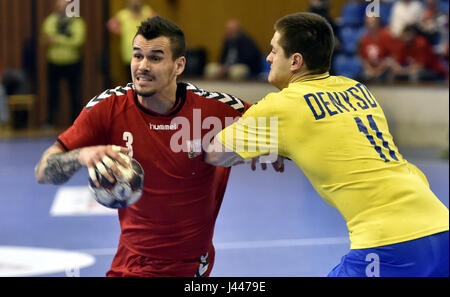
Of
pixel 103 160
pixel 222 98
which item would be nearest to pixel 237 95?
pixel 222 98

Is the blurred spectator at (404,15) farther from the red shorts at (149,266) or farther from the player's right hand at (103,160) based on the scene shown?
the player's right hand at (103,160)

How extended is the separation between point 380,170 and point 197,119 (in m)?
1.23

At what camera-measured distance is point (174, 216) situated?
4.41m

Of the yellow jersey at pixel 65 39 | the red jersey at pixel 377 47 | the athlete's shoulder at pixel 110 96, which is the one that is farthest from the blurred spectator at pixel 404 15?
the athlete's shoulder at pixel 110 96

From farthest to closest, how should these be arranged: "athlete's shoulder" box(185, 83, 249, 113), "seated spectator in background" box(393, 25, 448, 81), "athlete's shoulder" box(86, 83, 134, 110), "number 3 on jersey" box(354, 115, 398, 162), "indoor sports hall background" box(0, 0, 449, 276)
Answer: "seated spectator in background" box(393, 25, 448, 81)
"indoor sports hall background" box(0, 0, 449, 276)
"athlete's shoulder" box(185, 83, 249, 113)
"athlete's shoulder" box(86, 83, 134, 110)
"number 3 on jersey" box(354, 115, 398, 162)

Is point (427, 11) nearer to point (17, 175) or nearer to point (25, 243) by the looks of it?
point (17, 175)

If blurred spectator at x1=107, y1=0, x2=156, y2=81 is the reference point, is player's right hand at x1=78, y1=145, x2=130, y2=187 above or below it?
above

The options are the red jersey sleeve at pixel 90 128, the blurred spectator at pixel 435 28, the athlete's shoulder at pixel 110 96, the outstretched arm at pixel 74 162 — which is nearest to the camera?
the outstretched arm at pixel 74 162

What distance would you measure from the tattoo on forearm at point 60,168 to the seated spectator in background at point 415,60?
10.7m

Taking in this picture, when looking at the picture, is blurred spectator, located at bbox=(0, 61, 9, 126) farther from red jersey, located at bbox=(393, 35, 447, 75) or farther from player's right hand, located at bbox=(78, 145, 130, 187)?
player's right hand, located at bbox=(78, 145, 130, 187)

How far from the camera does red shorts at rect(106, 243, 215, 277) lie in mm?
4367

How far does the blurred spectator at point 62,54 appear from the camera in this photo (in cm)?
1586

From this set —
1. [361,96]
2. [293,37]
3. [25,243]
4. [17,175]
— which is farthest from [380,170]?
[17,175]

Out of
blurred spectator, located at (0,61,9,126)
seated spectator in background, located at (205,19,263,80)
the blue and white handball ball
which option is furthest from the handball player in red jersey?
blurred spectator, located at (0,61,9,126)
